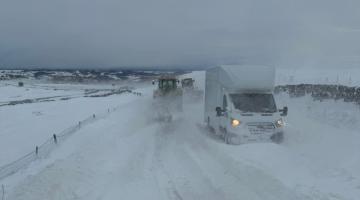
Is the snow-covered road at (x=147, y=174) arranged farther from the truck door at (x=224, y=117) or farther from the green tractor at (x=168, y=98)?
the green tractor at (x=168, y=98)

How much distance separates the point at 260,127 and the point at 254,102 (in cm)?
137

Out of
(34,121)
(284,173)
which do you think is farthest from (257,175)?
(34,121)

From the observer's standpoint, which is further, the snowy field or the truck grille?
the truck grille

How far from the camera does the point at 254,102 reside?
17000 mm

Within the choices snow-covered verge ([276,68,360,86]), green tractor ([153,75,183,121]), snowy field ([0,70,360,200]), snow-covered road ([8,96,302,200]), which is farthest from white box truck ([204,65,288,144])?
snow-covered verge ([276,68,360,86])

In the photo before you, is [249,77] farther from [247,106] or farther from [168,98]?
[168,98]

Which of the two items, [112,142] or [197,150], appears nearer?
[197,150]

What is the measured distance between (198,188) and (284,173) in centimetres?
226

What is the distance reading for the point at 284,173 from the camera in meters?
10.7

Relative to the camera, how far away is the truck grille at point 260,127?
52.0 ft

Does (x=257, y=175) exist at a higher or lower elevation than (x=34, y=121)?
higher

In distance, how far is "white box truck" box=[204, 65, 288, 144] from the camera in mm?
15969

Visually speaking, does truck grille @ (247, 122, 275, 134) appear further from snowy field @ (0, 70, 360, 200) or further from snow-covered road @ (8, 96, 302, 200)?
snow-covered road @ (8, 96, 302, 200)

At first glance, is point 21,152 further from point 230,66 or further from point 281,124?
point 281,124
